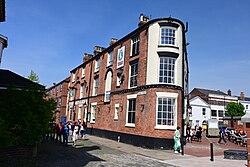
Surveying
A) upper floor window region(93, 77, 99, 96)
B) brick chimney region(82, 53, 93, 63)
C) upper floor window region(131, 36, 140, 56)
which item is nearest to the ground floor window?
upper floor window region(131, 36, 140, 56)

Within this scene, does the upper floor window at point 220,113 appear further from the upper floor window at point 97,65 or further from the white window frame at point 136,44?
the white window frame at point 136,44

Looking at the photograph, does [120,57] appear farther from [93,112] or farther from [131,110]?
[93,112]

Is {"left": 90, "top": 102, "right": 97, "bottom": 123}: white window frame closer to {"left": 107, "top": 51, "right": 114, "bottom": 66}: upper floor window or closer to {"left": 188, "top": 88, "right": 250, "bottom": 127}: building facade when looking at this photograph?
{"left": 107, "top": 51, "right": 114, "bottom": 66}: upper floor window

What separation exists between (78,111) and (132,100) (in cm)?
1475

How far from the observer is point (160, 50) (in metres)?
17.7

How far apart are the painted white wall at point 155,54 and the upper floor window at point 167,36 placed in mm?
349

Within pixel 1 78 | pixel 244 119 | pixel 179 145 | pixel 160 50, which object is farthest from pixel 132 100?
Result: pixel 244 119

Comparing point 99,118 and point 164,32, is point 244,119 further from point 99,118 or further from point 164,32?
point 99,118

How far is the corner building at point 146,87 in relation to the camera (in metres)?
16.8

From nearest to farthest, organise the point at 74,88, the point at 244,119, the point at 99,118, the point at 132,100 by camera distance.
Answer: the point at 244,119 → the point at 132,100 → the point at 99,118 → the point at 74,88

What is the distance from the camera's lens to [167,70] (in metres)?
17.6

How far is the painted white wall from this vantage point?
17531 millimetres

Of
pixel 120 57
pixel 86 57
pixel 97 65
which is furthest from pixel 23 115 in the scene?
pixel 86 57

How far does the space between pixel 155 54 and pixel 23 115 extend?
11779 mm
